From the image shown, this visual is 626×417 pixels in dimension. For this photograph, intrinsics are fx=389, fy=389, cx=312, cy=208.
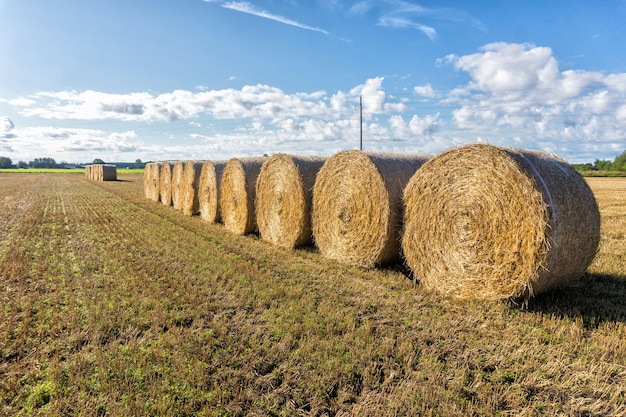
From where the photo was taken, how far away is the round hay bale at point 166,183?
15889 millimetres

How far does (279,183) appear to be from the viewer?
8.46m

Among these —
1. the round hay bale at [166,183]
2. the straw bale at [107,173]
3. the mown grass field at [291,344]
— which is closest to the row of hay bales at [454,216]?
the mown grass field at [291,344]

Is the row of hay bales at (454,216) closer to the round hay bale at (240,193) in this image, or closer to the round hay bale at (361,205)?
the round hay bale at (361,205)

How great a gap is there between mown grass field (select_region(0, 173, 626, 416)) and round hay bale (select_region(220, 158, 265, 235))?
124 inches

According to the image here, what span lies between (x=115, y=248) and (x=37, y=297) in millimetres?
2804

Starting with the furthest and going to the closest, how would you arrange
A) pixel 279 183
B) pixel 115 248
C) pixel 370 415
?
pixel 279 183
pixel 115 248
pixel 370 415

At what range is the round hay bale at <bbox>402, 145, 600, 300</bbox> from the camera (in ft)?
14.3

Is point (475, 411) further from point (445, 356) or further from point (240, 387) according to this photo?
point (240, 387)

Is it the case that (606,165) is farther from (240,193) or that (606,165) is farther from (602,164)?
(240,193)

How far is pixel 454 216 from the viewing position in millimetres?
5188

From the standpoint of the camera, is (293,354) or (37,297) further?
(37,297)

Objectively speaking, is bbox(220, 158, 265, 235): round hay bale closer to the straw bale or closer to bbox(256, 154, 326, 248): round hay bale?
bbox(256, 154, 326, 248): round hay bale

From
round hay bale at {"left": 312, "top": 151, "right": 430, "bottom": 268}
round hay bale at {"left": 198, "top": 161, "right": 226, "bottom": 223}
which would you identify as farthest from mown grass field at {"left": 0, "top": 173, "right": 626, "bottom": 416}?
round hay bale at {"left": 198, "top": 161, "right": 226, "bottom": 223}

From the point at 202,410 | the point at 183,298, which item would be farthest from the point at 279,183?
the point at 202,410
